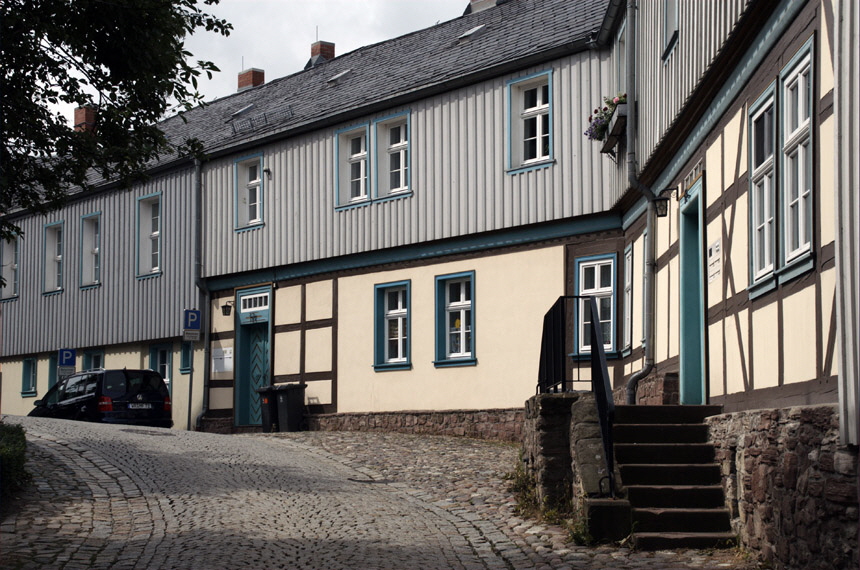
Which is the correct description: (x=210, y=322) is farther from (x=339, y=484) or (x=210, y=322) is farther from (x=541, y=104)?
(x=339, y=484)

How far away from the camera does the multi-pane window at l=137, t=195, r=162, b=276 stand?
26906mm

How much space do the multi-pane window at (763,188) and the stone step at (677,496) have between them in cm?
181

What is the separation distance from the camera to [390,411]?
67.1 ft

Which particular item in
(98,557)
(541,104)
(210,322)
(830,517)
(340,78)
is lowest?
(98,557)

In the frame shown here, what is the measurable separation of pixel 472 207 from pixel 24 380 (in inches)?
659

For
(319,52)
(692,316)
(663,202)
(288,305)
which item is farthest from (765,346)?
(319,52)

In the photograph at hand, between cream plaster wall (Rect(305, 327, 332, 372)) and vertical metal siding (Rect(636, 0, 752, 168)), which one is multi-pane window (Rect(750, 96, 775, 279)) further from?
cream plaster wall (Rect(305, 327, 332, 372))

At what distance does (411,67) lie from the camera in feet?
71.4

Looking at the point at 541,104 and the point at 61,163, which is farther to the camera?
the point at 541,104

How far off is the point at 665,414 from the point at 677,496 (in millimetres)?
1218

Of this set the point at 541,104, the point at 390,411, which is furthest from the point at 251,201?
the point at 541,104

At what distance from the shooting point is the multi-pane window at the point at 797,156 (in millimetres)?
7926

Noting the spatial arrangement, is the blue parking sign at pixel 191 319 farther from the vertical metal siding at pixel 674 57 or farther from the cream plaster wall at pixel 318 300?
the vertical metal siding at pixel 674 57

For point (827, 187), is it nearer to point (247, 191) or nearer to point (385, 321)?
point (385, 321)
